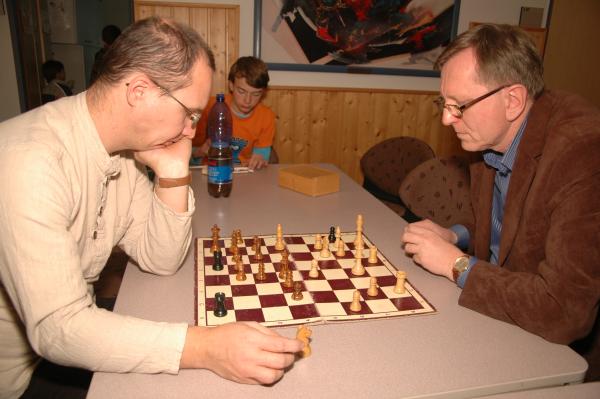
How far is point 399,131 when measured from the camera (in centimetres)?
505

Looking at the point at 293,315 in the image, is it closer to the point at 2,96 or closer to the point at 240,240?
the point at 240,240

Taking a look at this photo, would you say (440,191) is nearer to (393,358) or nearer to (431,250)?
(431,250)

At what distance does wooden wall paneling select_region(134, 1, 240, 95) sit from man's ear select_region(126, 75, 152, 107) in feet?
10.9

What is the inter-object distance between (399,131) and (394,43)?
942 millimetres

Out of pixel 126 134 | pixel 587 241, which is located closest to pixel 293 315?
pixel 126 134

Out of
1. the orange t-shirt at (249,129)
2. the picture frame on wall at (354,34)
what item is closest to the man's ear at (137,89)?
the orange t-shirt at (249,129)

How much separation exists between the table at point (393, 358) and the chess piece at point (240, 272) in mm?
139

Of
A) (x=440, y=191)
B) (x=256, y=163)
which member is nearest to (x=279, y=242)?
(x=440, y=191)

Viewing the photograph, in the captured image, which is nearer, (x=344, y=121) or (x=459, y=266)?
(x=459, y=266)

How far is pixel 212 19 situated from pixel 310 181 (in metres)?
2.76

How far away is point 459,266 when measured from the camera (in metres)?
1.39

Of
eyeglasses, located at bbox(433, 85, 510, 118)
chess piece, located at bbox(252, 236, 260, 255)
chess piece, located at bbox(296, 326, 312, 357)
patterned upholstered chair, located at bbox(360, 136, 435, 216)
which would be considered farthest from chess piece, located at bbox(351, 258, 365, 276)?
patterned upholstered chair, located at bbox(360, 136, 435, 216)

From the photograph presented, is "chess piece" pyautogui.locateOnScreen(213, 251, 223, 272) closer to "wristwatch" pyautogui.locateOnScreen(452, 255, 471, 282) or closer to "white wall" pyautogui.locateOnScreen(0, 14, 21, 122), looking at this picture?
"wristwatch" pyautogui.locateOnScreen(452, 255, 471, 282)

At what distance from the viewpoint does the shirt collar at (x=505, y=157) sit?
1502mm
